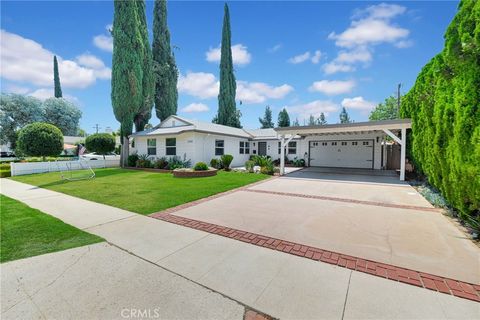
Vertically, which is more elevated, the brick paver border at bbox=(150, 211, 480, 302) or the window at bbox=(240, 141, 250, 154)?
the window at bbox=(240, 141, 250, 154)

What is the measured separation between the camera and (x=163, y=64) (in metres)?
23.1

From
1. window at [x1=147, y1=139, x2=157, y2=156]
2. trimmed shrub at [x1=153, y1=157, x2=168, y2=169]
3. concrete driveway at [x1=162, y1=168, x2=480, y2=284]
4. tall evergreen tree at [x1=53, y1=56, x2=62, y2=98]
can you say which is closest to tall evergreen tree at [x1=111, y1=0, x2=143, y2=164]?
window at [x1=147, y1=139, x2=157, y2=156]

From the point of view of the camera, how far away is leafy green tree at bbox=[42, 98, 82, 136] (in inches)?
1208

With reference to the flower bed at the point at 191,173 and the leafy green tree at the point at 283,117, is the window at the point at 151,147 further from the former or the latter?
the leafy green tree at the point at 283,117

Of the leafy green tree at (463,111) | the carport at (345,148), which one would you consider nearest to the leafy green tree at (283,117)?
the carport at (345,148)

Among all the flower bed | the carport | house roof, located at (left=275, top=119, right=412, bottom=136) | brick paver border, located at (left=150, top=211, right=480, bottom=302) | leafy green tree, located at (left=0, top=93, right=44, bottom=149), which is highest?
leafy green tree, located at (left=0, top=93, right=44, bottom=149)

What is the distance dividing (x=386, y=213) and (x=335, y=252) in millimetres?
2892

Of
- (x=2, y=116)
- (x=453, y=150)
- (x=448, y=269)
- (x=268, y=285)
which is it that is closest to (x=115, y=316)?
(x=268, y=285)

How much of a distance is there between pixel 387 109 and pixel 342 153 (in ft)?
71.0

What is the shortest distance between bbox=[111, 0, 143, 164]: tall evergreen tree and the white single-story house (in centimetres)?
292

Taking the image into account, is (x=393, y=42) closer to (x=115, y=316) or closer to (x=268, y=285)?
(x=268, y=285)

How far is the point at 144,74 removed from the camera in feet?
61.4

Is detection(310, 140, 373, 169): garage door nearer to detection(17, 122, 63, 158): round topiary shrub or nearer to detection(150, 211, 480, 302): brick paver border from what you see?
detection(150, 211, 480, 302): brick paver border

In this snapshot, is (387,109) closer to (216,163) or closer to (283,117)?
(283,117)
